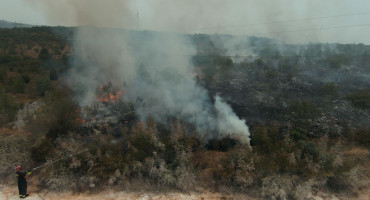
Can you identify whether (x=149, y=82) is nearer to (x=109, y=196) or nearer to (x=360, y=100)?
(x=109, y=196)

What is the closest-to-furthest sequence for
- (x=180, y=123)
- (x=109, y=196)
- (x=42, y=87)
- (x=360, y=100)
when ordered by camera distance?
1. (x=109, y=196)
2. (x=180, y=123)
3. (x=360, y=100)
4. (x=42, y=87)

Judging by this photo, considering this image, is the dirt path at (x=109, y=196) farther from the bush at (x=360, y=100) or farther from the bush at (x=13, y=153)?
the bush at (x=360, y=100)

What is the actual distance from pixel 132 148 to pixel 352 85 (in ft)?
60.6

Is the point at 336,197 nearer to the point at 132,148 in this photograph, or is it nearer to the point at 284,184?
the point at 284,184

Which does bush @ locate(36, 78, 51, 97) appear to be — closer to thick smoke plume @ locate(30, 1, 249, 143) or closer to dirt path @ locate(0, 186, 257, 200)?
thick smoke plume @ locate(30, 1, 249, 143)

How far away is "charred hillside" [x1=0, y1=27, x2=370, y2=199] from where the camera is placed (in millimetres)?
7484

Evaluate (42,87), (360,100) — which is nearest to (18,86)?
(42,87)

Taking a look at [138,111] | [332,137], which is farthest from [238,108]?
[138,111]

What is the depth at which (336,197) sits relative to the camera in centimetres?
727

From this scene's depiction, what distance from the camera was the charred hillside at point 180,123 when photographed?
7.48 metres

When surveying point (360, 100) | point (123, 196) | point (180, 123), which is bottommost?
point (123, 196)

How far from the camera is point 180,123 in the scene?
416 inches

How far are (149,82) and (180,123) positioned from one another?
17.1 feet

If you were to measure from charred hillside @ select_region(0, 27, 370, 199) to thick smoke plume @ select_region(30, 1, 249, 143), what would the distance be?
0.08 metres
